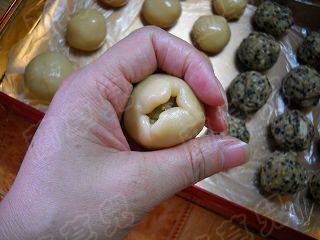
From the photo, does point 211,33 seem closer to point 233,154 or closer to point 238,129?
point 238,129

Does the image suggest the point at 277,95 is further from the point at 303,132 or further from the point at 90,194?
the point at 90,194

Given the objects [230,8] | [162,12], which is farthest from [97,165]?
[230,8]

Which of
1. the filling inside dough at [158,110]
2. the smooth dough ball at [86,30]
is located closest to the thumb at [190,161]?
the filling inside dough at [158,110]

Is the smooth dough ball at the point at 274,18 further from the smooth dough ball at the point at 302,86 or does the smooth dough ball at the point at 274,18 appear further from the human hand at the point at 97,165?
the human hand at the point at 97,165

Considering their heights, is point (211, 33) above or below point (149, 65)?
below

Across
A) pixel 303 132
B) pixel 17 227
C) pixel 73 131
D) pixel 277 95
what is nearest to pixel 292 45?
pixel 277 95
